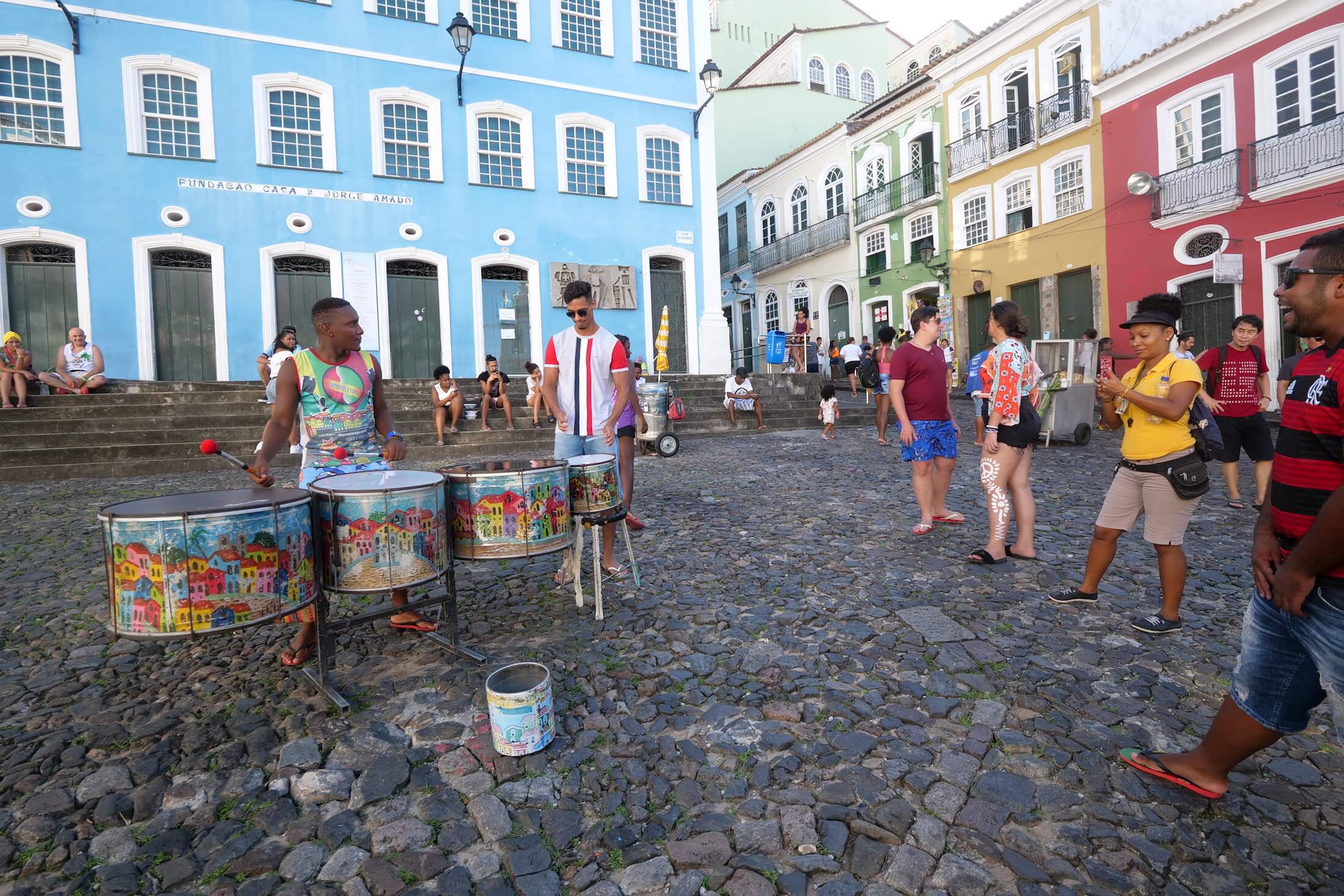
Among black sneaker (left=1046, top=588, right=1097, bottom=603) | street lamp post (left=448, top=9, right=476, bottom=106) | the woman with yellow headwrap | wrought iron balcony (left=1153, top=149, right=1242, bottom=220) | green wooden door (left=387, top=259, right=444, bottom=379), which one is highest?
street lamp post (left=448, top=9, right=476, bottom=106)

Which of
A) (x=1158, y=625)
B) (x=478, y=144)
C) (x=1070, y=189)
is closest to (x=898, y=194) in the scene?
(x=1070, y=189)

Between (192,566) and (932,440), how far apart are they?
5275 mm

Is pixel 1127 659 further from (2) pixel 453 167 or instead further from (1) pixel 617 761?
(2) pixel 453 167

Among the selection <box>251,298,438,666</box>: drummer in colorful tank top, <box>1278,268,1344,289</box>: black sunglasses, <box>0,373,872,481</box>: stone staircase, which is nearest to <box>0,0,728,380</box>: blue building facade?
<box>0,373,872,481</box>: stone staircase

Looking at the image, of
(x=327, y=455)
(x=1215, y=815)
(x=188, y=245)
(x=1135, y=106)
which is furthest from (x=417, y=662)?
(x=1135, y=106)

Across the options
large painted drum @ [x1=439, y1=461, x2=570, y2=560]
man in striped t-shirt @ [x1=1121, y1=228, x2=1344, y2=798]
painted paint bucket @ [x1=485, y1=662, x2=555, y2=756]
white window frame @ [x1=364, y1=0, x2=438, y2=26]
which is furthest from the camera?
white window frame @ [x1=364, y1=0, x2=438, y2=26]

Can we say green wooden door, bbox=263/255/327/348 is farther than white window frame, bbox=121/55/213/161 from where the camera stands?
Yes

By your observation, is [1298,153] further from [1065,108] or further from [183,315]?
[183,315]

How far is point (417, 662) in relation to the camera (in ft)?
12.5

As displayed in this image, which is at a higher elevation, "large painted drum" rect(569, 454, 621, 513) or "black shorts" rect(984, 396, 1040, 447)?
"black shorts" rect(984, 396, 1040, 447)

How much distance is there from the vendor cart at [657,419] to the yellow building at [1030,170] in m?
12.3

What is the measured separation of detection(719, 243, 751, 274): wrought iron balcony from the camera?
3288cm

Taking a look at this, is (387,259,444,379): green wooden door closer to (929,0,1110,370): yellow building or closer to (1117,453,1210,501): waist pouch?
(929,0,1110,370): yellow building

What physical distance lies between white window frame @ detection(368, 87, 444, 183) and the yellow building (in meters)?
14.8
